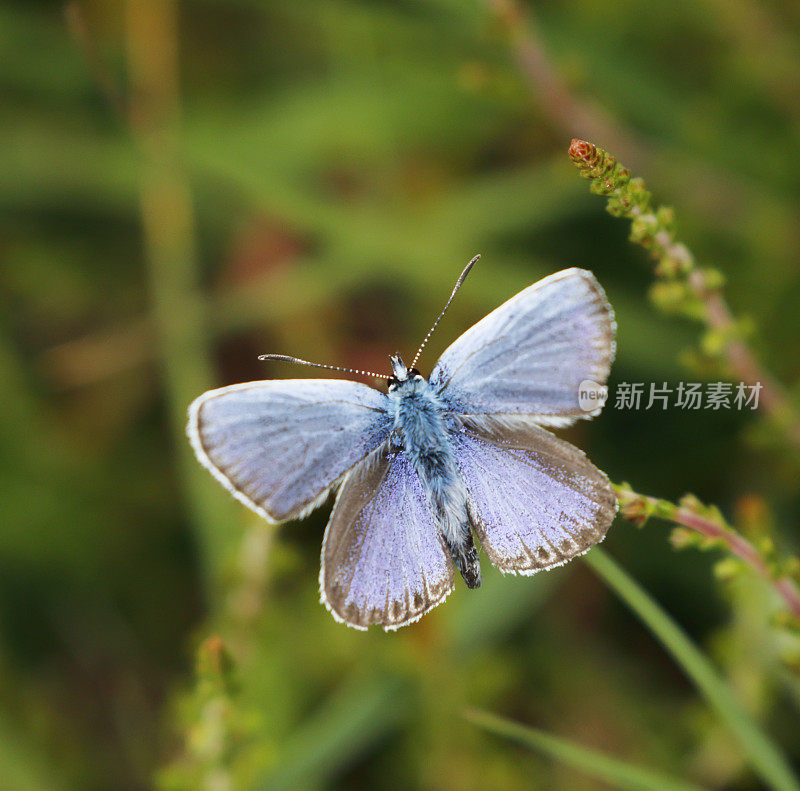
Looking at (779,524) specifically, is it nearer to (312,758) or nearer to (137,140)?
(312,758)

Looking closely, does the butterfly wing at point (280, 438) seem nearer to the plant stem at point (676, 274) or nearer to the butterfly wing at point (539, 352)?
the butterfly wing at point (539, 352)

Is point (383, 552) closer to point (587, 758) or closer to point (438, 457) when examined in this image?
point (438, 457)

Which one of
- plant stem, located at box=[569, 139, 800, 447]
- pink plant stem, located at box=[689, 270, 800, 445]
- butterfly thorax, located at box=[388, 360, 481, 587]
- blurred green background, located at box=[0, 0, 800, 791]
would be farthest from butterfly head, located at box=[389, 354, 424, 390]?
A: blurred green background, located at box=[0, 0, 800, 791]

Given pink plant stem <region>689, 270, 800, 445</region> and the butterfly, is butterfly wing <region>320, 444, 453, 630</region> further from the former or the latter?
pink plant stem <region>689, 270, 800, 445</region>

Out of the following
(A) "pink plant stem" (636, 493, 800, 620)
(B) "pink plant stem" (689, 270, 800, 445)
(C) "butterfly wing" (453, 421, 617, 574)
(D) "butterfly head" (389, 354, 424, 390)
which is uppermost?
(D) "butterfly head" (389, 354, 424, 390)

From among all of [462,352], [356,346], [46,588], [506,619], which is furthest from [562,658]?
[46,588]

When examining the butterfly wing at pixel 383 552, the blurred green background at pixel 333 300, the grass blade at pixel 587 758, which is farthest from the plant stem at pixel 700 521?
the blurred green background at pixel 333 300
